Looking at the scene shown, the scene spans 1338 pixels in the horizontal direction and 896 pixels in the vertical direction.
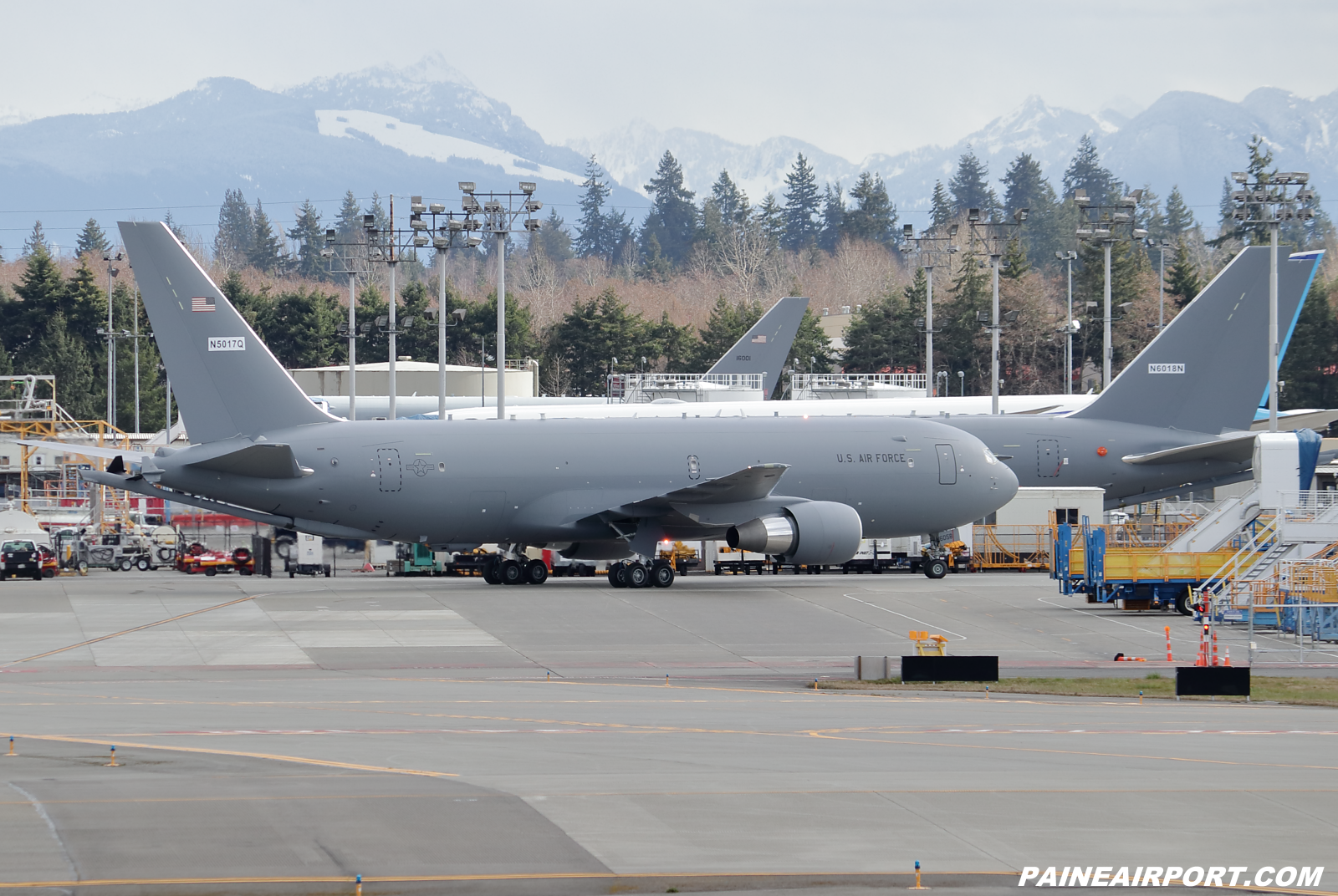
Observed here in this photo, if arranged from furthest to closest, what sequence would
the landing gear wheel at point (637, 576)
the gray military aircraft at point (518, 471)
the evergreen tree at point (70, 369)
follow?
the evergreen tree at point (70, 369) → the landing gear wheel at point (637, 576) → the gray military aircraft at point (518, 471)

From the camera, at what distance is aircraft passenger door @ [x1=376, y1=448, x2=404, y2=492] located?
41.6 meters

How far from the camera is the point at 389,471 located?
41.6 metres

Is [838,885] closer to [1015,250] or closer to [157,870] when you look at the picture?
[157,870]

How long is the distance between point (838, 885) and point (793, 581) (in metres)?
34.5

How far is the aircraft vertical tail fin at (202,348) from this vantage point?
4103 cm

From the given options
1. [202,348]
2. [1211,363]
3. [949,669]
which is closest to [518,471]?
[202,348]

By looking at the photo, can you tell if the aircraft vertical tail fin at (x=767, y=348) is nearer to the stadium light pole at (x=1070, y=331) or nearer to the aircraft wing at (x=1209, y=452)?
the stadium light pole at (x=1070, y=331)

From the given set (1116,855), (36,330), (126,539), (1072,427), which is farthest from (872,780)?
(36,330)

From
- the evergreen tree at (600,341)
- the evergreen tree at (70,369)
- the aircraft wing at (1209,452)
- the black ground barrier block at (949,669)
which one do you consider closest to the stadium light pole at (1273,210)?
the aircraft wing at (1209,452)

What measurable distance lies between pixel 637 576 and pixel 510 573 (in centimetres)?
434

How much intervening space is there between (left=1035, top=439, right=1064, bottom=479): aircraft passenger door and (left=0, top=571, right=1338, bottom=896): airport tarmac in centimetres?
1568

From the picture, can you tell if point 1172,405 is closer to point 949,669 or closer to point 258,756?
point 949,669

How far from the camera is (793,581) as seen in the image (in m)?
46.2

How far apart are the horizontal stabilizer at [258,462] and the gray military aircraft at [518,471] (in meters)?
0.04
